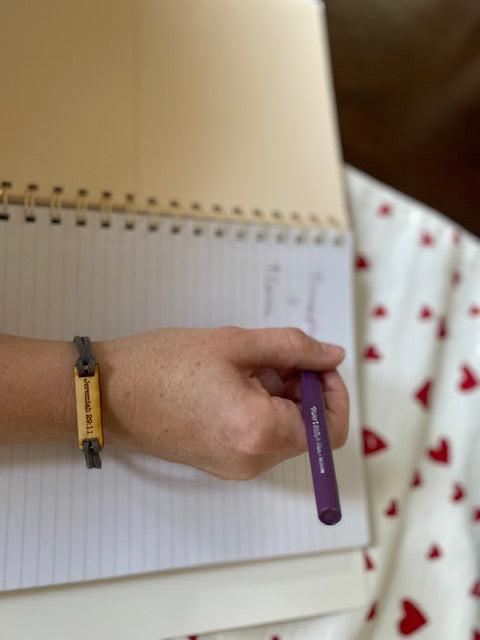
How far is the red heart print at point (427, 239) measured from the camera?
74cm

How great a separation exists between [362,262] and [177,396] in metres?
0.35

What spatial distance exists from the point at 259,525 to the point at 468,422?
11.3 inches

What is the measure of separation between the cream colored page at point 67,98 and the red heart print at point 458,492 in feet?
1.60

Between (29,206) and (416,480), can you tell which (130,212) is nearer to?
(29,206)

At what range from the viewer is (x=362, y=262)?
719mm

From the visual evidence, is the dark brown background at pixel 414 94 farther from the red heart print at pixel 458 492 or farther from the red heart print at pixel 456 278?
the red heart print at pixel 458 492

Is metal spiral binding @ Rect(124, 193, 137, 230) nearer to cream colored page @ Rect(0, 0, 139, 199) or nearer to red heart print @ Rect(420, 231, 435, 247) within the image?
cream colored page @ Rect(0, 0, 139, 199)

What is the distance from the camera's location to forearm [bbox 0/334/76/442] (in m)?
0.45

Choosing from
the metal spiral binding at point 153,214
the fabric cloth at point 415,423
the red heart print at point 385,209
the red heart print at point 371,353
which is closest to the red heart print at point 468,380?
the fabric cloth at point 415,423

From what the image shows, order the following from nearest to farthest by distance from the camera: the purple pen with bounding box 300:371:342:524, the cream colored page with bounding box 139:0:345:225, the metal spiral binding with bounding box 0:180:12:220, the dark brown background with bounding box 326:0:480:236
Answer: the purple pen with bounding box 300:371:342:524
the metal spiral binding with bounding box 0:180:12:220
the cream colored page with bounding box 139:0:345:225
the dark brown background with bounding box 326:0:480:236

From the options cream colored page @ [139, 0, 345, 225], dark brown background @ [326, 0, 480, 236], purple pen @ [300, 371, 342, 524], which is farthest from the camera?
dark brown background @ [326, 0, 480, 236]

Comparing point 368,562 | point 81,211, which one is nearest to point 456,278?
point 368,562

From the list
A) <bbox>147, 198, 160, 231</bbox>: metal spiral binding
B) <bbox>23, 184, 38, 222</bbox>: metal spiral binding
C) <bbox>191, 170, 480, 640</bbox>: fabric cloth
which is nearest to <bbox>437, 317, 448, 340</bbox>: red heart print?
<bbox>191, 170, 480, 640</bbox>: fabric cloth

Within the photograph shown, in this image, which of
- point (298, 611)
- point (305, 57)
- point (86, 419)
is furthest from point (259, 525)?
point (305, 57)
